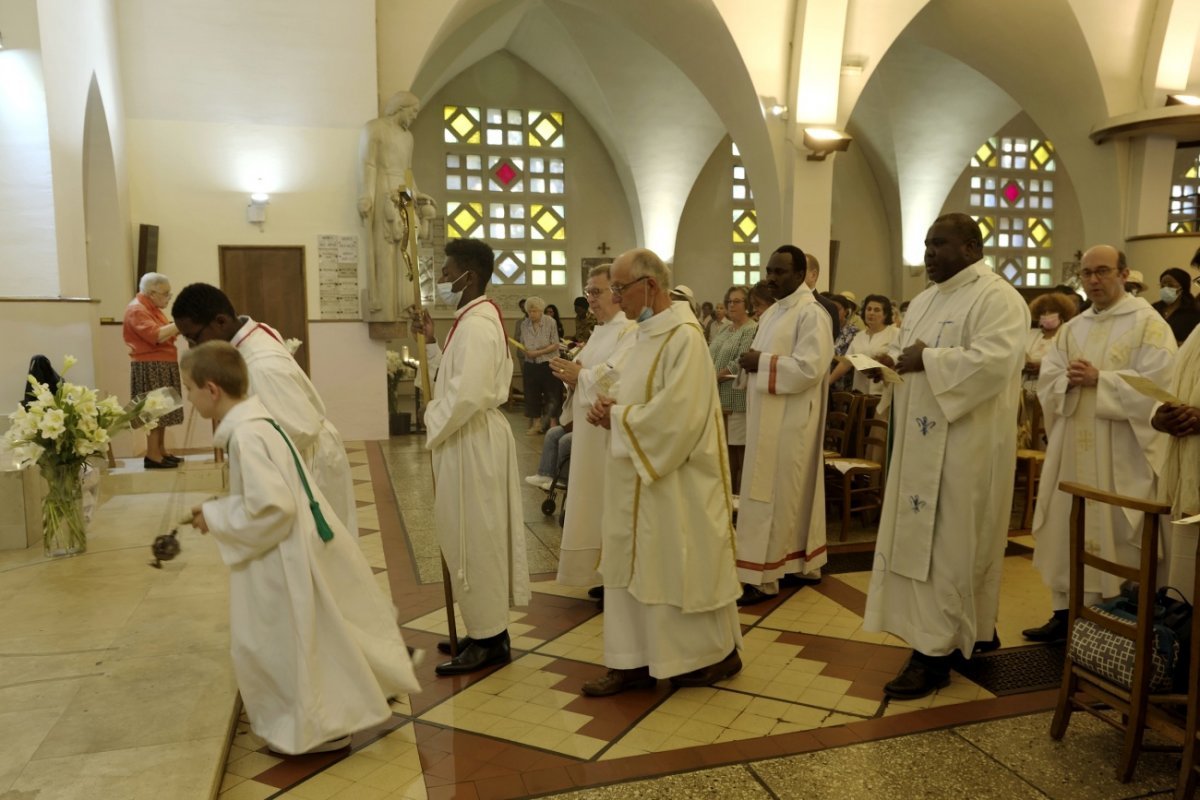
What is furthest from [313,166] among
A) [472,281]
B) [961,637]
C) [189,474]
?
[961,637]

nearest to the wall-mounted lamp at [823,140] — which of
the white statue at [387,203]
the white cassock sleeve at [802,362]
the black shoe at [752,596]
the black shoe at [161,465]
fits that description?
the white statue at [387,203]

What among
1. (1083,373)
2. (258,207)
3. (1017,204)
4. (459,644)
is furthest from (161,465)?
(1017,204)

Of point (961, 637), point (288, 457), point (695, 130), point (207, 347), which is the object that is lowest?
point (961, 637)

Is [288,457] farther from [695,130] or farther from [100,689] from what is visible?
[695,130]

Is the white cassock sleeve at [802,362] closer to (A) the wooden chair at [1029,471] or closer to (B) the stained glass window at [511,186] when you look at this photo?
(A) the wooden chair at [1029,471]

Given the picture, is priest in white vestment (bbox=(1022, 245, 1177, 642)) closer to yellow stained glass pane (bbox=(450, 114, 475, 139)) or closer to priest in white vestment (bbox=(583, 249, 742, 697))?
priest in white vestment (bbox=(583, 249, 742, 697))

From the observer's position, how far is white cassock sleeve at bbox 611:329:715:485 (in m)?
3.41

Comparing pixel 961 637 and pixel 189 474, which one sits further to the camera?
pixel 189 474

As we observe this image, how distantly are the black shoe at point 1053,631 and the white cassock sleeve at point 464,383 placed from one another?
2.76 meters

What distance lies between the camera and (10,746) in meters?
2.92

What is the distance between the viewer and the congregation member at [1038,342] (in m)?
6.57

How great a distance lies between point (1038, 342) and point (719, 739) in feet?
17.3

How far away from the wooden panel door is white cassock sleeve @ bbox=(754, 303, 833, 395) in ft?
23.7

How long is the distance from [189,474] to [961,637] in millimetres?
6061
